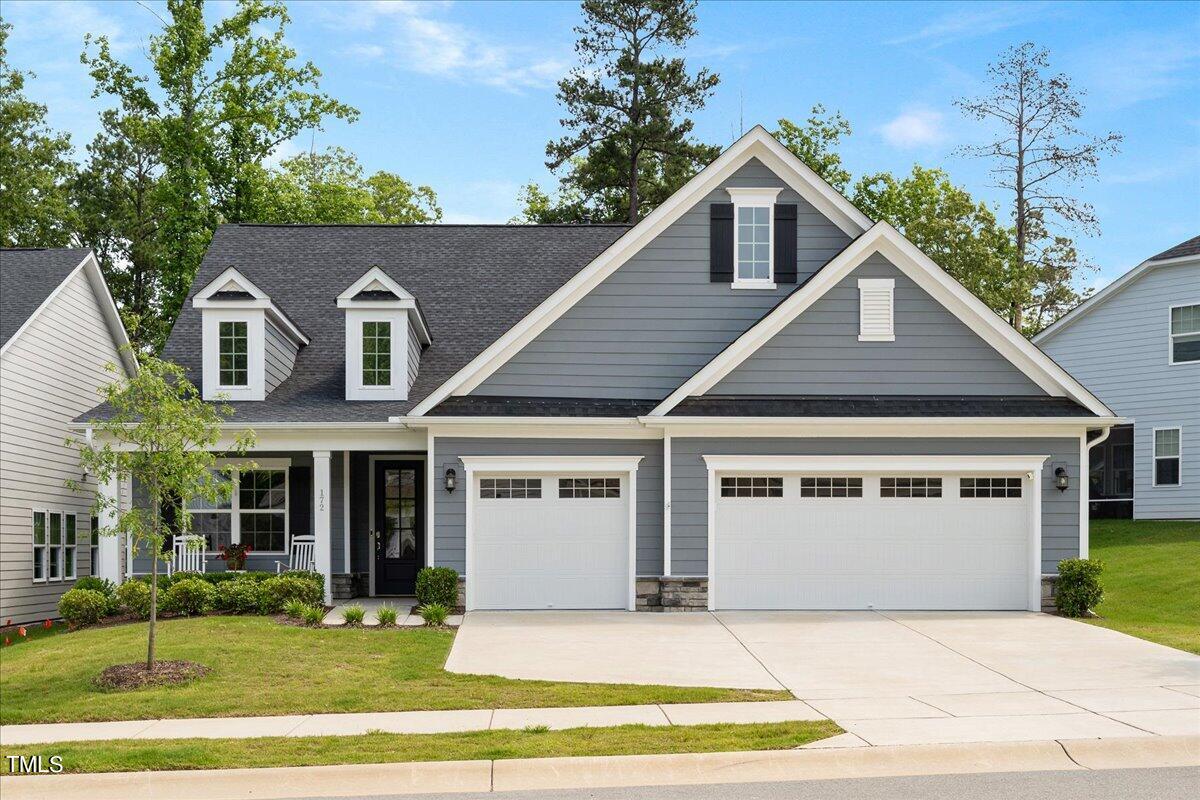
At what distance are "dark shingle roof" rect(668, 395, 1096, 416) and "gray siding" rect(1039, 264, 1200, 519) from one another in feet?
35.5

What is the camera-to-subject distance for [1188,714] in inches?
418

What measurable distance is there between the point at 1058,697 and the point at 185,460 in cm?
970

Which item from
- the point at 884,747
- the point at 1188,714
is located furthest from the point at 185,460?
the point at 1188,714

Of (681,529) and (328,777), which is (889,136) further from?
(328,777)

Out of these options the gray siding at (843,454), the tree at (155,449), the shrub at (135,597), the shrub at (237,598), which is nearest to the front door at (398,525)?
the shrub at (237,598)

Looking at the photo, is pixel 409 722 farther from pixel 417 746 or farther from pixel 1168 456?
pixel 1168 456

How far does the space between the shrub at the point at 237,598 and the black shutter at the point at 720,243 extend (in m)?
8.75

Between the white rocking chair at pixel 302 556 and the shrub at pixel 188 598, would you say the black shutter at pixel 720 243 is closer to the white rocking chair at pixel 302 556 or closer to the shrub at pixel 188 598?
the white rocking chair at pixel 302 556

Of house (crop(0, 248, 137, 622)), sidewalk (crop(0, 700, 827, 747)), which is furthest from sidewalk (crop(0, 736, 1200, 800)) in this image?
house (crop(0, 248, 137, 622))

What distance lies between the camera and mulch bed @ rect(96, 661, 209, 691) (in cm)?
1244

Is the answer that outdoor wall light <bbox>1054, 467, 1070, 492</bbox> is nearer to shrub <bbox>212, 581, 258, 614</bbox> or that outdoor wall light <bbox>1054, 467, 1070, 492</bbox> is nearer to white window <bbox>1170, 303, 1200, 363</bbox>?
white window <bbox>1170, 303, 1200, 363</bbox>

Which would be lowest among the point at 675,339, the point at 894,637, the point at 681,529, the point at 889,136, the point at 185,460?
the point at 894,637

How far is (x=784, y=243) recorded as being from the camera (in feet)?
64.3

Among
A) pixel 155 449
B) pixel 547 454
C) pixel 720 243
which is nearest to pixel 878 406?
pixel 720 243
